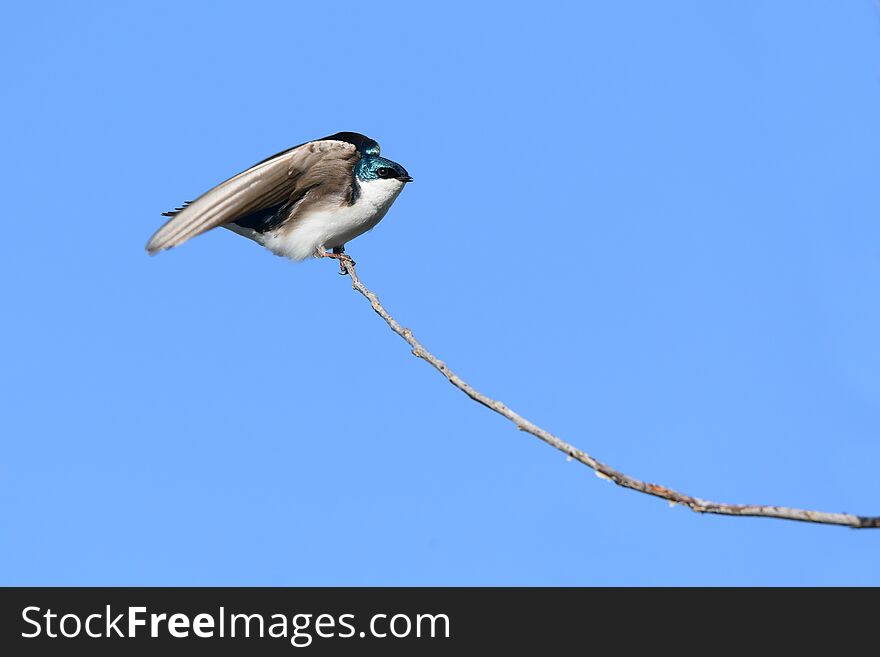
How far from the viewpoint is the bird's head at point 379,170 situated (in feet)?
25.8

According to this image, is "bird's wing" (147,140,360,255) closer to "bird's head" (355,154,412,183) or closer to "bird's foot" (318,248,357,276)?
"bird's head" (355,154,412,183)

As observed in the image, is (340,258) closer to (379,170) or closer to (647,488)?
(379,170)

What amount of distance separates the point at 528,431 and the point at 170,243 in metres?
3.47

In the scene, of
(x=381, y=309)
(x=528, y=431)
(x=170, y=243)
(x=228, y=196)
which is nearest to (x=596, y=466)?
(x=528, y=431)

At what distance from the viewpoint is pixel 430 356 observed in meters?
3.84

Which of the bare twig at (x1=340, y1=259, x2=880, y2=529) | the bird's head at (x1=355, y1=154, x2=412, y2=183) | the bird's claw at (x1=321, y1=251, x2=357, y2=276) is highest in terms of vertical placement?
the bird's head at (x1=355, y1=154, x2=412, y2=183)

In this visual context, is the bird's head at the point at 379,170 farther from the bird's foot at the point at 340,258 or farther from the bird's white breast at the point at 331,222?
the bird's foot at the point at 340,258

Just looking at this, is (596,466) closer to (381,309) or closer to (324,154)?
(381,309)

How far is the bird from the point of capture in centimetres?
770

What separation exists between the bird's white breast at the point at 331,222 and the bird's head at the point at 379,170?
3cm

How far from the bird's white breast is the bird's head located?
0.03m

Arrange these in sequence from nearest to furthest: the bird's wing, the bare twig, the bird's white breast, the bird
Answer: the bare twig → the bird's wing → the bird → the bird's white breast

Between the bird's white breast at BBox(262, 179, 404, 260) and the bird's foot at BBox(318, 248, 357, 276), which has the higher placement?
the bird's white breast at BBox(262, 179, 404, 260)

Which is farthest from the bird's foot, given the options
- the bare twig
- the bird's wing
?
the bare twig
